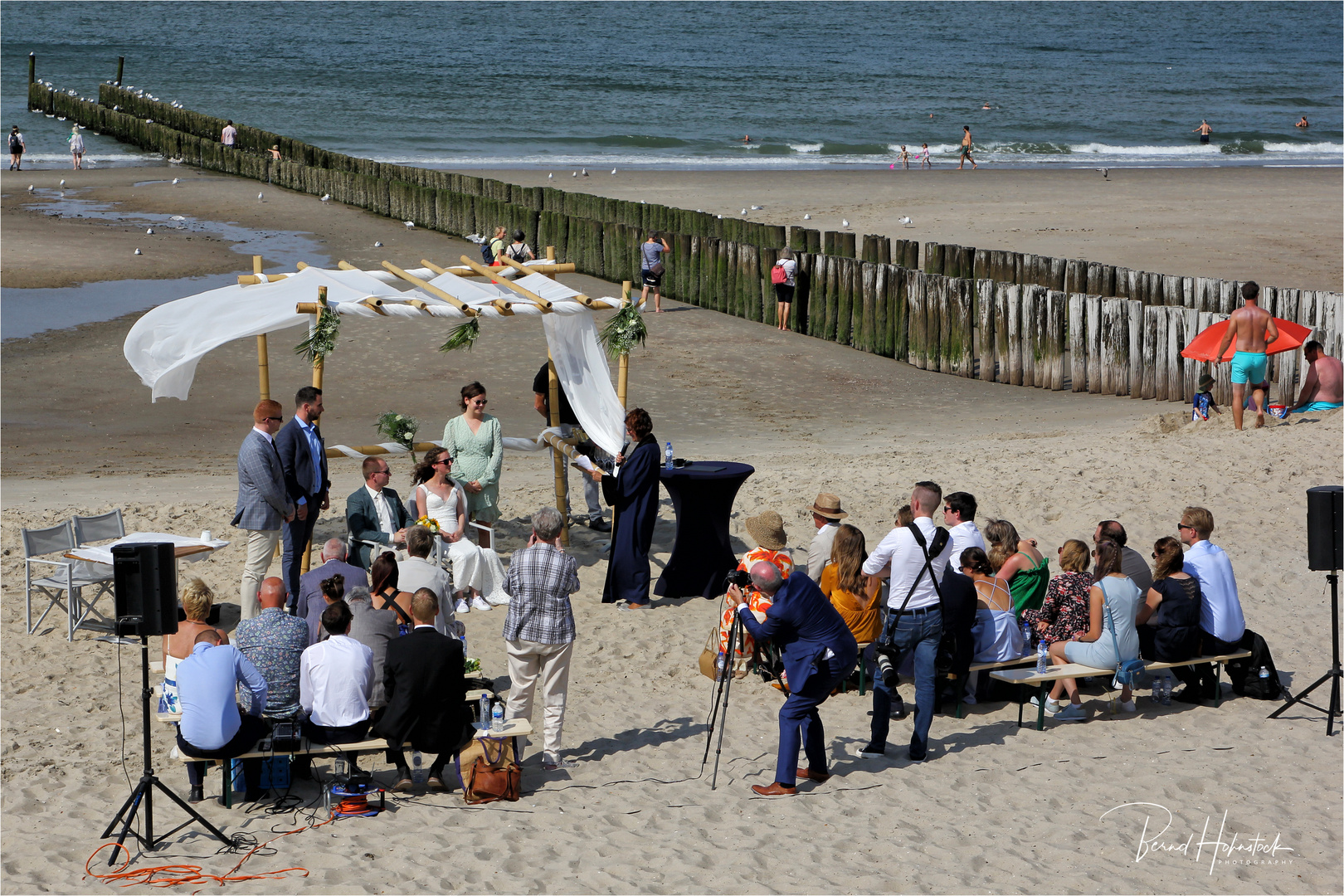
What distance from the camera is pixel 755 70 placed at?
250ft

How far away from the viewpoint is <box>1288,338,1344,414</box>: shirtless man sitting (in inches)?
568

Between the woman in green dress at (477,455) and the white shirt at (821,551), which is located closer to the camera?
the white shirt at (821,551)

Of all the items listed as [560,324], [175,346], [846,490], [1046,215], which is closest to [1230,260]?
[1046,215]

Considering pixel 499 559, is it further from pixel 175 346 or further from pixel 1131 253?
pixel 1131 253

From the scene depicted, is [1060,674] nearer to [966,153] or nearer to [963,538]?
[963,538]

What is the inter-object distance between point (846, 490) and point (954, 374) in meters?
7.02

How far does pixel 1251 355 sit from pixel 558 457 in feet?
26.5

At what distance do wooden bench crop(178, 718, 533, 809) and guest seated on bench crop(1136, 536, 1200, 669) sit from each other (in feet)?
13.6

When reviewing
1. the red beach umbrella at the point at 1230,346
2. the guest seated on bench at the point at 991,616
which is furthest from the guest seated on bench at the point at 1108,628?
the red beach umbrella at the point at 1230,346

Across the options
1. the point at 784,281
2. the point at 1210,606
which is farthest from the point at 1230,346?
the point at 1210,606

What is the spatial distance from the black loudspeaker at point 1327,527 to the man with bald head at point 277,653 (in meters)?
6.03

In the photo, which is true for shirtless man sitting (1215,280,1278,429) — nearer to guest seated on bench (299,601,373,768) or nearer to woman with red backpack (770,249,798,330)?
woman with red backpack (770,249,798,330)

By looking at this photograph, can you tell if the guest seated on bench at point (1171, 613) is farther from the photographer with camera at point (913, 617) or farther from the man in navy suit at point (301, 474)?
the man in navy suit at point (301, 474)

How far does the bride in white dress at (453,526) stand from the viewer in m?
10.1
